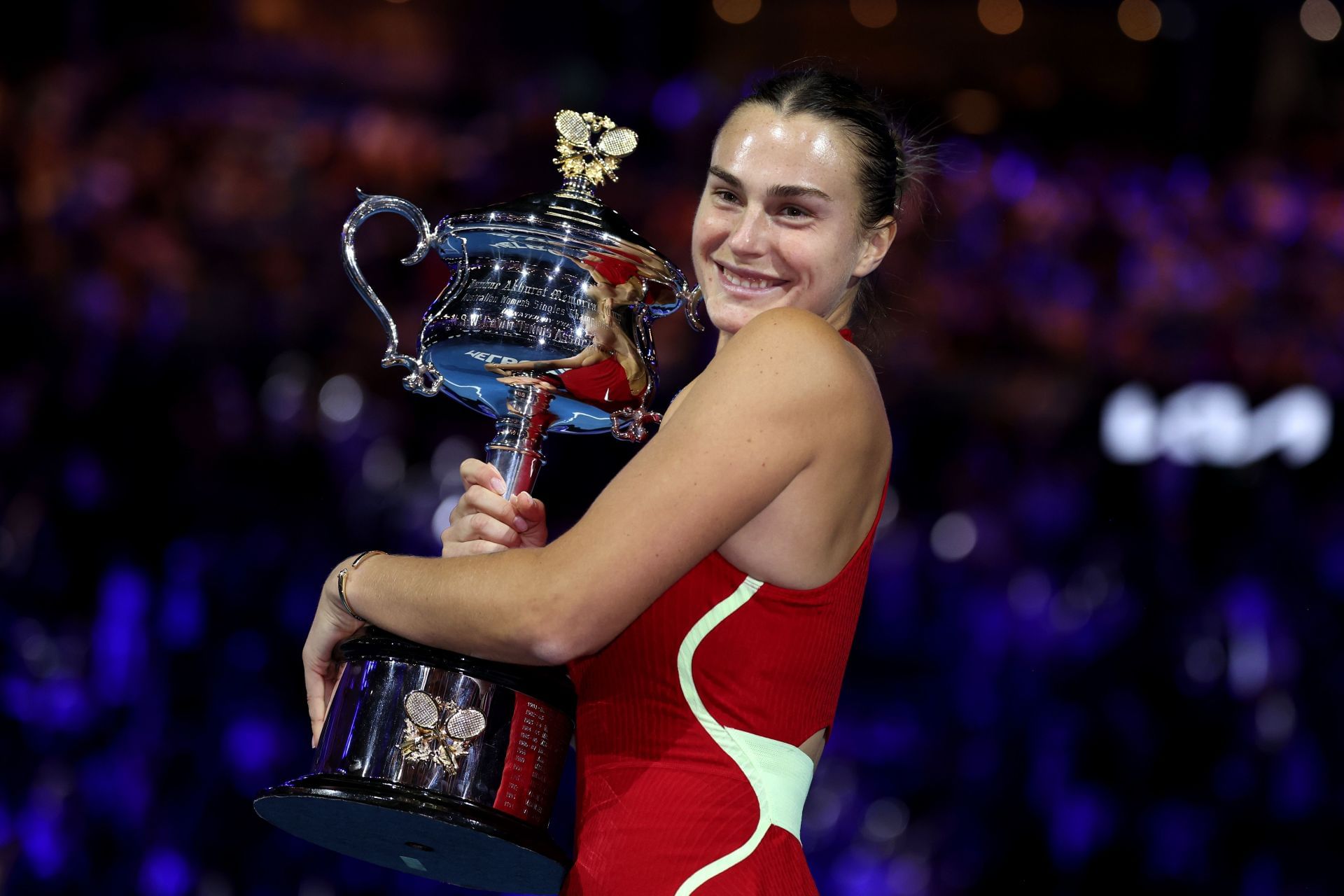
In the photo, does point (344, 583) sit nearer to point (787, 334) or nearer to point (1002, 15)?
point (787, 334)

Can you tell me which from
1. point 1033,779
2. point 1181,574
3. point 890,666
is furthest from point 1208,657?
point 890,666

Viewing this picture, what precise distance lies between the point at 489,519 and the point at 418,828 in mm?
287

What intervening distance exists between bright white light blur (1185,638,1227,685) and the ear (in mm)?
3082

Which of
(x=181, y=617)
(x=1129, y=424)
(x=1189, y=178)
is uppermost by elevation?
(x=1189, y=178)

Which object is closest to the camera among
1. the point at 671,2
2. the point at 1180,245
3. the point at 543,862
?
the point at 543,862

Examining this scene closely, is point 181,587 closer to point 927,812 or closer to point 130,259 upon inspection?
point 130,259

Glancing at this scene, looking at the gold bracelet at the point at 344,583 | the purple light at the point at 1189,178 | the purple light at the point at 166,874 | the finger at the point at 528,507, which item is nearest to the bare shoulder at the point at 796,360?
the finger at the point at 528,507

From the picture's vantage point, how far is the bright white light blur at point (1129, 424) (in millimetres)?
4281

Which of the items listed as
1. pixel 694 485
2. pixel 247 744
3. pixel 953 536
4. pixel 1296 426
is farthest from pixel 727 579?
pixel 1296 426

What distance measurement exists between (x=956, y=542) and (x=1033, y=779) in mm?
726

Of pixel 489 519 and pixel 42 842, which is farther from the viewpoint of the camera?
pixel 42 842

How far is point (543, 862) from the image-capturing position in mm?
1278

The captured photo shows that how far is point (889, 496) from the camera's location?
4.30 m

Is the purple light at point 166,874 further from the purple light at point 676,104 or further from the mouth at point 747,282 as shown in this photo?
the mouth at point 747,282
